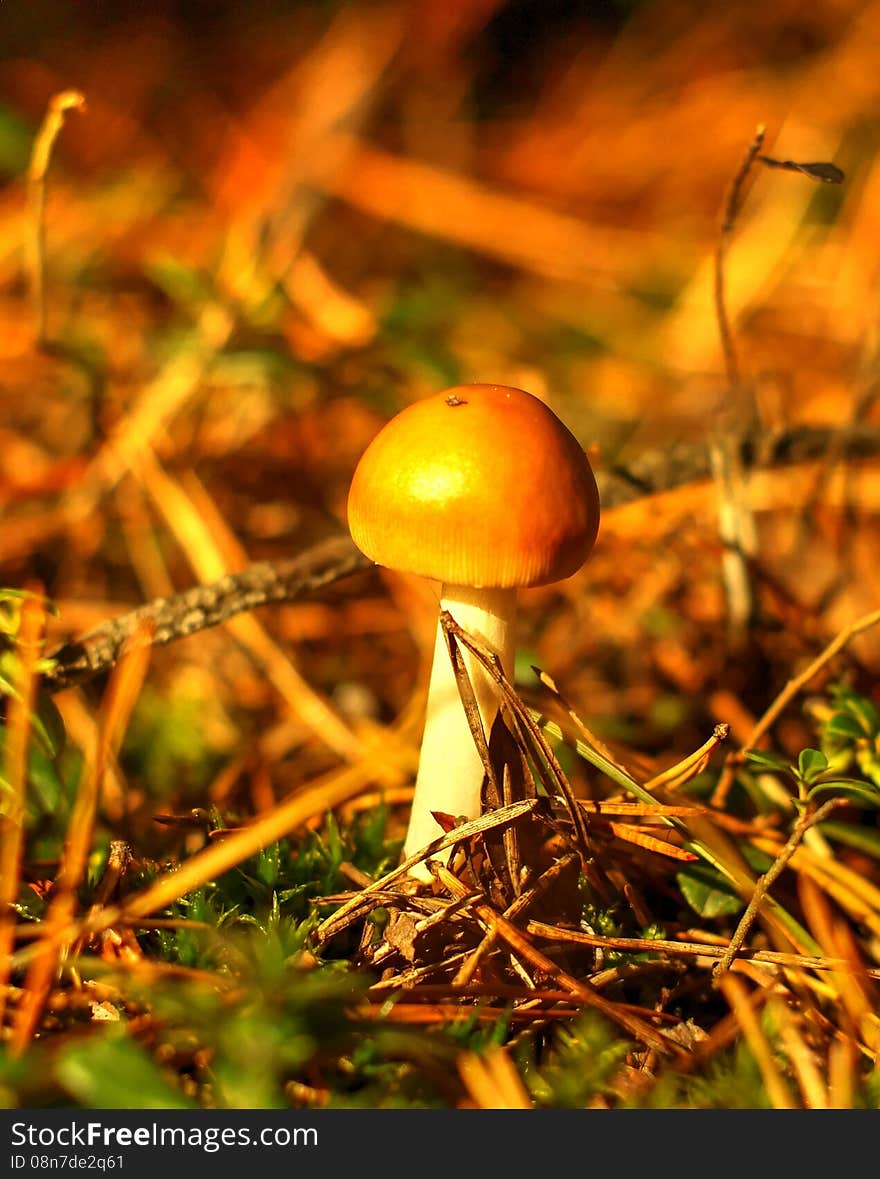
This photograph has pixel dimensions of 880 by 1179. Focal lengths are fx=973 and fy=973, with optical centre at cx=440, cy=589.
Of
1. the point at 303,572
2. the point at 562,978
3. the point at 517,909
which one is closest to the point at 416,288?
the point at 303,572

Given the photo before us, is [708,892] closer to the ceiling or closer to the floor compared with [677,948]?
closer to the ceiling

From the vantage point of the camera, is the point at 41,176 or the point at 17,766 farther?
the point at 41,176

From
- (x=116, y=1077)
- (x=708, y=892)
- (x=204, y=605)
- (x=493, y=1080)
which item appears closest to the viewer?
(x=116, y=1077)

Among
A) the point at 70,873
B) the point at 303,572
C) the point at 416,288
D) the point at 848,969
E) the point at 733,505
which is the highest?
the point at 416,288

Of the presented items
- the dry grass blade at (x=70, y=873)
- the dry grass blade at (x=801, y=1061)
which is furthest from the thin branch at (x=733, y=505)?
the dry grass blade at (x=70, y=873)

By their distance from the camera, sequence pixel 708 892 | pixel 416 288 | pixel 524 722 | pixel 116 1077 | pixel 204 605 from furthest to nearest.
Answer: pixel 416 288 < pixel 204 605 < pixel 708 892 < pixel 524 722 < pixel 116 1077

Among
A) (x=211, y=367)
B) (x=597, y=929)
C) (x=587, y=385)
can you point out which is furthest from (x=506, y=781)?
(x=587, y=385)

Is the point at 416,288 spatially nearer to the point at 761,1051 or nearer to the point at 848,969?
the point at 848,969
